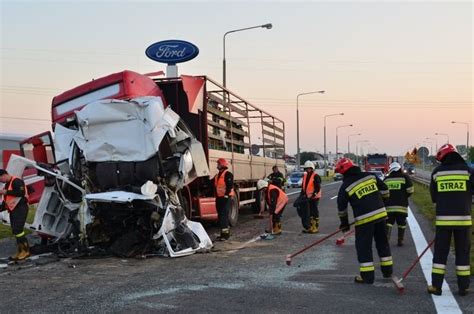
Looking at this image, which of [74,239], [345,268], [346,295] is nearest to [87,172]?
[74,239]

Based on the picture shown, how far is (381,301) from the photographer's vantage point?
6.23 metres

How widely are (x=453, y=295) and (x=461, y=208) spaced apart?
3.32ft

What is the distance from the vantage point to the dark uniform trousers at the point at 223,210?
11.9 m

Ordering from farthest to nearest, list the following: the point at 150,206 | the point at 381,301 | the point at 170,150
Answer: the point at 170,150 < the point at 150,206 < the point at 381,301

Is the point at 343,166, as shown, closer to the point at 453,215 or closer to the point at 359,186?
the point at 359,186

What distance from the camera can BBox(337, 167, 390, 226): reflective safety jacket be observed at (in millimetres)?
7277

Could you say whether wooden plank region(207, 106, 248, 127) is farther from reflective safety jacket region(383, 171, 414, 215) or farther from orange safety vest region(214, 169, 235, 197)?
reflective safety jacket region(383, 171, 414, 215)

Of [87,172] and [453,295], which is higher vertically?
[87,172]

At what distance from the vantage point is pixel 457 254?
666cm

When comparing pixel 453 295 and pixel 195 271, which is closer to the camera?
pixel 453 295

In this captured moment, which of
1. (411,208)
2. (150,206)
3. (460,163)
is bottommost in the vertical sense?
(411,208)

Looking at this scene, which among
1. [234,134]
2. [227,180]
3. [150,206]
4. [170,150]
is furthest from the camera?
[234,134]

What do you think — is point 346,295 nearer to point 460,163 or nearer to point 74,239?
point 460,163

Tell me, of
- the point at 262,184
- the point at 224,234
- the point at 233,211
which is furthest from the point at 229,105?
the point at 224,234
